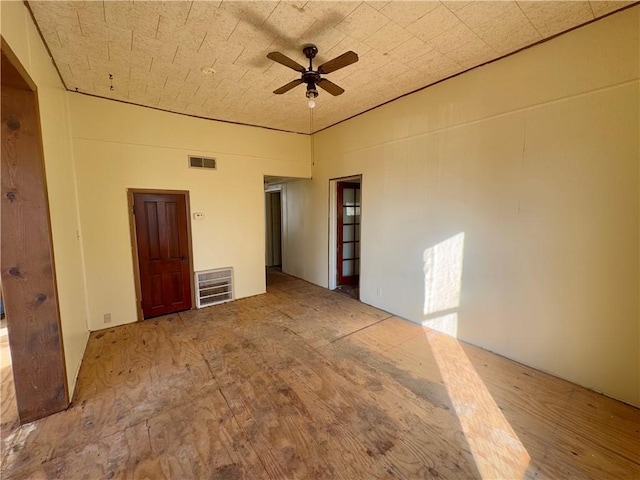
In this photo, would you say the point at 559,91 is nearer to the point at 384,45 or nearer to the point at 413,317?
the point at 384,45

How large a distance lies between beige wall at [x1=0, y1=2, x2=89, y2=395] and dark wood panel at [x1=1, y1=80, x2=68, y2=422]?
0.51 ft

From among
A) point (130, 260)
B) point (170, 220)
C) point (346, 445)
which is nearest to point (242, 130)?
point (170, 220)

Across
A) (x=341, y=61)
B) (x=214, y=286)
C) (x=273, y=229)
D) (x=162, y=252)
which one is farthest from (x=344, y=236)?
(x=341, y=61)

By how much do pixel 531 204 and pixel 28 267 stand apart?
4.26 metres

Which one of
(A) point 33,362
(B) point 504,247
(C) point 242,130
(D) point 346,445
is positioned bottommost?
(D) point 346,445

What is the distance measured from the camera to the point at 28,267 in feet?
6.61

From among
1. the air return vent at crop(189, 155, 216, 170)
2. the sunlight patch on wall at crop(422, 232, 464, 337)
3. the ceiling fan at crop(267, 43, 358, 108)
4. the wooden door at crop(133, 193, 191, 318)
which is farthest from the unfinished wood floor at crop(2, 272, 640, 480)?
the ceiling fan at crop(267, 43, 358, 108)

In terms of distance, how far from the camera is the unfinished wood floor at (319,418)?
1728 mm

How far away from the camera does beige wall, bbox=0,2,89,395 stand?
1.88 meters

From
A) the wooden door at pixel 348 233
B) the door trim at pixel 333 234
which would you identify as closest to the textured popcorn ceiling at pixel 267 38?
the door trim at pixel 333 234

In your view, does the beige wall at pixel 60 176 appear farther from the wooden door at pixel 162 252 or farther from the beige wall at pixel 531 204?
the beige wall at pixel 531 204

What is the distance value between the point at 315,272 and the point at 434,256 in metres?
2.82

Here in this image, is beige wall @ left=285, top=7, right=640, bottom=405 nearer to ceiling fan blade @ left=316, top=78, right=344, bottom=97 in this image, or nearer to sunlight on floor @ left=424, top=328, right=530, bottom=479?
sunlight on floor @ left=424, top=328, right=530, bottom=479

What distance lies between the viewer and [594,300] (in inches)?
93.0
